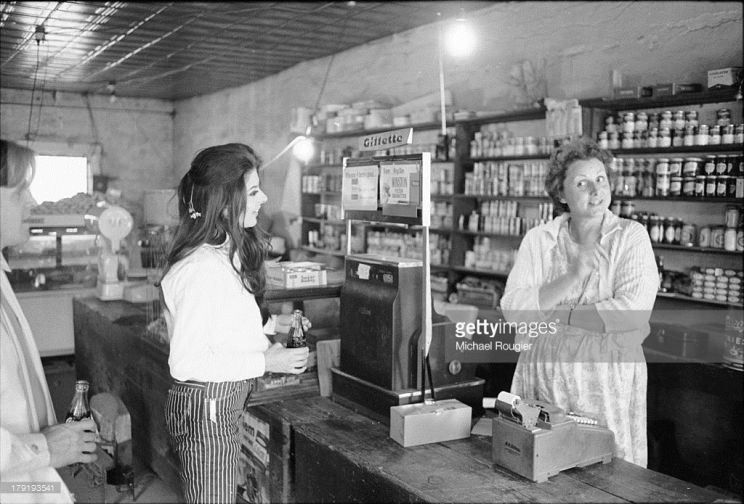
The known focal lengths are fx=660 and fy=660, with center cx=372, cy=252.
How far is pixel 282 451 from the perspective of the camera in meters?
2.46

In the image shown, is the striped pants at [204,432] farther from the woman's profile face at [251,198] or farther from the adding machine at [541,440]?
the adding machine at [541,440]

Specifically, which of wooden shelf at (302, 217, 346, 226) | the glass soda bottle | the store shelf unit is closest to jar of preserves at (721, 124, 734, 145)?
the store shelf unit

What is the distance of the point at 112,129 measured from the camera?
12.2 m

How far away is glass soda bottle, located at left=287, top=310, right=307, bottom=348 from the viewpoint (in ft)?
7.71

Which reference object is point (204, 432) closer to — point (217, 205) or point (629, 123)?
point (217, 205)

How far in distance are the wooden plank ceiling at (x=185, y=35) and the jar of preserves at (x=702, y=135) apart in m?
1.93

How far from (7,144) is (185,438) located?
994mm

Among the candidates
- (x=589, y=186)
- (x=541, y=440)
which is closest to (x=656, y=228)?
(x=589, y=186)

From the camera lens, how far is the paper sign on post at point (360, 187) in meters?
2.49

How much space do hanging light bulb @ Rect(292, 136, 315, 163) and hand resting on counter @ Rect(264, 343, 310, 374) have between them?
5672mm

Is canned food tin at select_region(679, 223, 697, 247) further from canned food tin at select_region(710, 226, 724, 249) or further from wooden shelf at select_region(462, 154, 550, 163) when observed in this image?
wooden shelf at select_region(462, 154, 550, 163)

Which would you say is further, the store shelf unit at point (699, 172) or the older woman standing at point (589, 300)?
the store shelf unit at point (699, 172)

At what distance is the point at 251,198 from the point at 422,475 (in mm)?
990

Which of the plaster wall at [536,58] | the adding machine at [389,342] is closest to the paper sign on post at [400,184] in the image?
the adding machine at [389,342]
